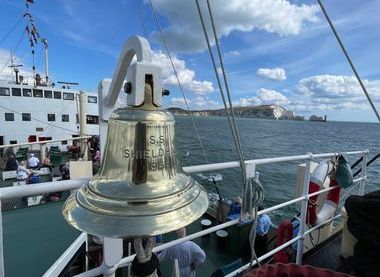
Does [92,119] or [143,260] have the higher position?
[92,119]

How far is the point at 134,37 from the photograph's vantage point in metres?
0.79

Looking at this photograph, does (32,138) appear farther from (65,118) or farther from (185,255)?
(185,255)

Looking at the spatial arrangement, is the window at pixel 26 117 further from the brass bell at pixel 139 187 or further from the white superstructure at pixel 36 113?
the brass bell at pixel 139 187

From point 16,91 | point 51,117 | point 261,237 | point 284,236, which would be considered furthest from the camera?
point 51,117

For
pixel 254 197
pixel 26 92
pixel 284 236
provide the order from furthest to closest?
1. pixel 26 92
2. pixel 284 236
3. pixel 254 197

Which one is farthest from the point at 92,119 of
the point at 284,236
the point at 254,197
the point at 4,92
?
the point at 254,197

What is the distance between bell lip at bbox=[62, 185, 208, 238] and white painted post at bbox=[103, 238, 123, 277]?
0.67 metres

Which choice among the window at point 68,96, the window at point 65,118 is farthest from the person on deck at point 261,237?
the window at point 68,96

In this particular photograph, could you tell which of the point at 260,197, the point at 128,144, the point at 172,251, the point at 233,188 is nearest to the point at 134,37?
the point at 128,144

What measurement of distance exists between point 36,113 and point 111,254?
2774 centimetres

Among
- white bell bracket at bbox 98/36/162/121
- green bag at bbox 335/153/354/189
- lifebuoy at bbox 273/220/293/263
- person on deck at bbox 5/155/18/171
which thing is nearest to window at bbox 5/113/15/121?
person on deck at bbox 5/155/18/171

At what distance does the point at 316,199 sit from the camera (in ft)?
11.1

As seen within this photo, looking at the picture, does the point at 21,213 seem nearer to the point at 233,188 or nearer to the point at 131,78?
the point at 131,78

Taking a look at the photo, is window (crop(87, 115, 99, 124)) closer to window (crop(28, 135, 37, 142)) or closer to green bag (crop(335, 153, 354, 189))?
window (crop(28, 135, 37, 142))
